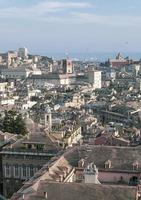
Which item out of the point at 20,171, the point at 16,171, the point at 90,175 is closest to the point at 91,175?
the point at 90,175

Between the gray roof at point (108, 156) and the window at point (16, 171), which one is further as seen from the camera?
the window at point (16, 171)

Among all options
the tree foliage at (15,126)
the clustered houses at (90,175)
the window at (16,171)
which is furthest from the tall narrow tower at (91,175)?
the tree foliage at (15,126)

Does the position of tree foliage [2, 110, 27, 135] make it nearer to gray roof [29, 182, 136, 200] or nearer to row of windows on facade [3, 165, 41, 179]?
row of windows on facade [3, 165, 41, 179]

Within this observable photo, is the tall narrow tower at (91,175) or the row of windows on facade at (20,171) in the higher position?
the tall narrow tower at (91,175)

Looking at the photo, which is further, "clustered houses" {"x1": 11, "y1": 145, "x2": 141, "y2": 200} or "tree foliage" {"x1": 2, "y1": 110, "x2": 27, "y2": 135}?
"tree foliage" {"x1": 2, "y1": 110, "x2": 27, "y2": 135}

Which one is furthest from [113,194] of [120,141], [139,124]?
[139,124]

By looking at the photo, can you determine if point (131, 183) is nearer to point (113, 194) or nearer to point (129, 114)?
point (113, 194)

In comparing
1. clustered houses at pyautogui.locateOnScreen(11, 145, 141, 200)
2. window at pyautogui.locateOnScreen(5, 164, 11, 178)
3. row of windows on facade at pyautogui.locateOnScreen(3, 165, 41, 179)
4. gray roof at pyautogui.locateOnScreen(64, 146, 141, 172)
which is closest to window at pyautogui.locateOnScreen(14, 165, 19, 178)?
row of windows on facade at pyautogui.locateOnScreen(3, 165, 41, 179)

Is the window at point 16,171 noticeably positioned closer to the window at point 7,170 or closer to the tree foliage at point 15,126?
the window at point 7,170
